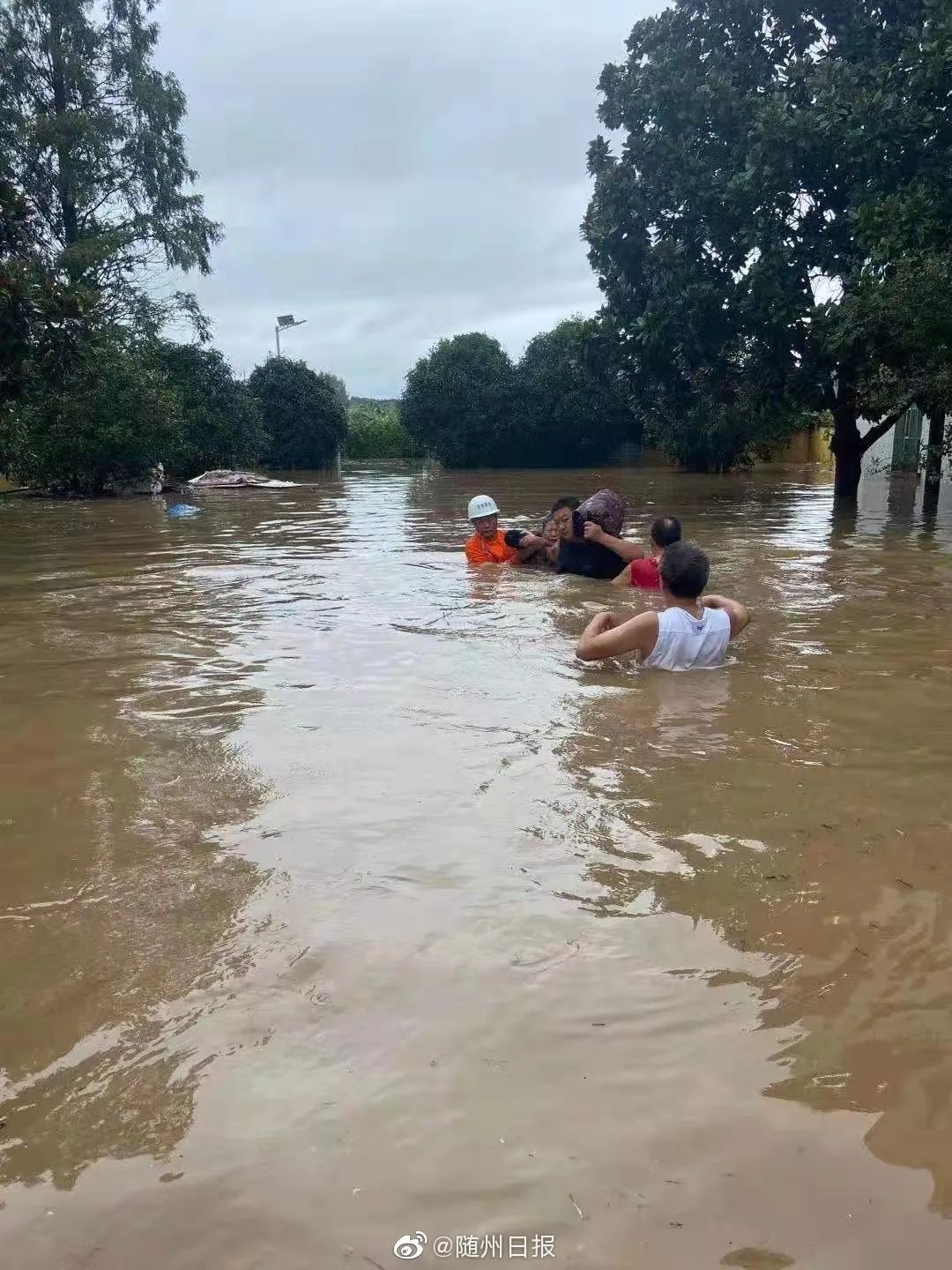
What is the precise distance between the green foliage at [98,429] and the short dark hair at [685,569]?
19.8 metres

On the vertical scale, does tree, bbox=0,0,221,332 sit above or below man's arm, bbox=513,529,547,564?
above

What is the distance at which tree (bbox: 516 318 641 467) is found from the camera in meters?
45.3

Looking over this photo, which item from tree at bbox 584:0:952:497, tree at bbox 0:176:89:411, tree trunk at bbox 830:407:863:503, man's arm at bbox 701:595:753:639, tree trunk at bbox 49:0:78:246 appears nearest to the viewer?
man's arm at bbox 701:595:753:639

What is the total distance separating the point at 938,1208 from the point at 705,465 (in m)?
36.8

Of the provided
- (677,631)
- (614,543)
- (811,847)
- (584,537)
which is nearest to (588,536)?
(584,537)

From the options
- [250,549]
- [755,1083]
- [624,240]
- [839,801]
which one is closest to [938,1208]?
[755,1083]

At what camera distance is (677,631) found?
620 cm

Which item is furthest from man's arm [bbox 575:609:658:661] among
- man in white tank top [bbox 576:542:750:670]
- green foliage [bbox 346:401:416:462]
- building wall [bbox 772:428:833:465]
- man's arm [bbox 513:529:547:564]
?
green foliage [bbox 346:401:416:462]

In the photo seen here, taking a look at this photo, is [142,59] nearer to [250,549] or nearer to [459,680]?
[250,549]

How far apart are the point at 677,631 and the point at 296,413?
4175cm

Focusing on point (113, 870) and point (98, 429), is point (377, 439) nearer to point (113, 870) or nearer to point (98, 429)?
point (98, 429)

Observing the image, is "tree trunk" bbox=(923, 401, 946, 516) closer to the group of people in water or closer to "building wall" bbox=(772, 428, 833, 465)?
the group of people in water

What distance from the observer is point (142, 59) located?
29.3m

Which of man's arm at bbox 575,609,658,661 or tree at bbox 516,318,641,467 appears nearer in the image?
man's arm at bbox 575,609,658,661
